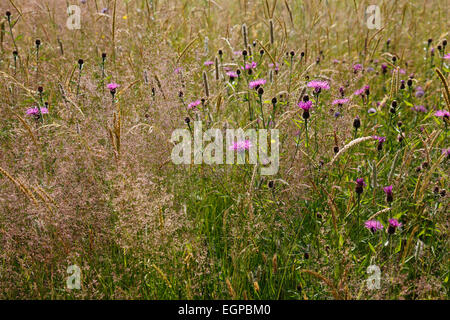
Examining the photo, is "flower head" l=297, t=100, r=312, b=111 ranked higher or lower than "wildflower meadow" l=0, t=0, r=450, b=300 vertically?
higher

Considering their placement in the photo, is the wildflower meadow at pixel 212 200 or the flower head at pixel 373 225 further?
the flower head at pixel 373 225

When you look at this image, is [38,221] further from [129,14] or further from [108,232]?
[129,14]

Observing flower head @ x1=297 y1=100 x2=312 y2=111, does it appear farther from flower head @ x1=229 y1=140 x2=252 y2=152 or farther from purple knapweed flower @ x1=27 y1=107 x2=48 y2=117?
purple knapweed flower @ x1=27 y1=107 x2=48 y2=117

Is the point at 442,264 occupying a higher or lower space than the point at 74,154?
lower

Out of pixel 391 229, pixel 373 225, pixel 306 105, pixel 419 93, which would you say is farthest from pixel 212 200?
pixel 419 93

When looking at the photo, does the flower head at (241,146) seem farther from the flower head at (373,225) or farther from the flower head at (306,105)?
the flower head at (373,225)

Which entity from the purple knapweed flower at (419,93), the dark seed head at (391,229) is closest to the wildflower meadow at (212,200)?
the dark seed head at (391,229)

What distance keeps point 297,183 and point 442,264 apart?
2.06 feet

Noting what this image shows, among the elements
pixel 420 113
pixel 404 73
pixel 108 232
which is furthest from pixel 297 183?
pixel 404 73

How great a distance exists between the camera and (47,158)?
2.04 meters

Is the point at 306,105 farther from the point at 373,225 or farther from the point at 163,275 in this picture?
the point at 163,275

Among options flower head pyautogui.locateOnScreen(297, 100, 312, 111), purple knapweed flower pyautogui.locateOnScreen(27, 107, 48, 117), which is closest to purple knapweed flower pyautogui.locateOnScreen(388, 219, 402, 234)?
flower head pyautogui.locateOnScreen(297, 100, 312, 111)
